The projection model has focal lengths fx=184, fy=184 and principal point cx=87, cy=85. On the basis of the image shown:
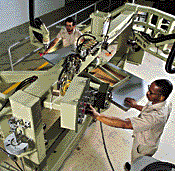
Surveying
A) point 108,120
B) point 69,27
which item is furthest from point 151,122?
point 69,27

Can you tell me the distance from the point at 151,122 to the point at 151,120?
0.06 feet

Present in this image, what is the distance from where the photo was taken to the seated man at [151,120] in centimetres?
176

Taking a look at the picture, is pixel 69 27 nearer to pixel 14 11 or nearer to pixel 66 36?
pixel 66 36

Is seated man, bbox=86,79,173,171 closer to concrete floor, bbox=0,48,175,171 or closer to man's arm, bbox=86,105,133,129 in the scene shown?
man's arm, bbox=86,105,133,129

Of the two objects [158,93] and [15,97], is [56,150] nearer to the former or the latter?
[15,97]

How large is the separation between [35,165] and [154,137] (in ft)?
4.07

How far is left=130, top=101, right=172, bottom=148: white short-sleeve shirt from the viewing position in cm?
178

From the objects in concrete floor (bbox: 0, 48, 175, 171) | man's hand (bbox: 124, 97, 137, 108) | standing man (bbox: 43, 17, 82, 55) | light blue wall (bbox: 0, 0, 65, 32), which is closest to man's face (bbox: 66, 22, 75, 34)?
standing man (bbox: 43, 17, 82, 55)

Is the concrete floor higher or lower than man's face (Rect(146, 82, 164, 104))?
lower

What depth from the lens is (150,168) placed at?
1551 millimetres

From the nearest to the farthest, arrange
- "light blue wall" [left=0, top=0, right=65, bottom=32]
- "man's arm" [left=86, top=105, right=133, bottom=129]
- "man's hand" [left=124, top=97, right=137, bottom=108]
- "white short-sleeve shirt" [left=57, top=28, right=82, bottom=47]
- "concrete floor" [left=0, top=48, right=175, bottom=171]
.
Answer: "man's arm" [left=86, top=105, right=133, bottom=129], "man's hand" [left=124, top=97, right=137, bottom=108], "concrete floor" [left=0, top=48, right=175, bottom=171], "white short-sleeve shirt" [left=57, top=28, right=82, bottom=47], "light blue wall" [left=0, top=0, right=65, bottom=32]

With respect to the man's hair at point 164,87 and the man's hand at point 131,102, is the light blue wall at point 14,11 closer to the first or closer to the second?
the man's hand at point 131,102

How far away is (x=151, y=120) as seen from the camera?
1786 mm

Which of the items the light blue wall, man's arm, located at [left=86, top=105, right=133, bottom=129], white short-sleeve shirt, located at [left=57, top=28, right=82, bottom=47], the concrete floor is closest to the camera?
man's arm, located at [left=86, top=105, right=133, bottom=129]
